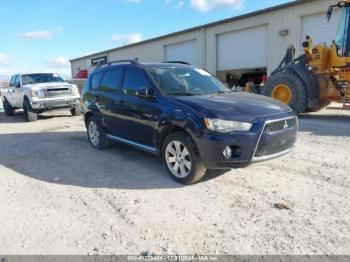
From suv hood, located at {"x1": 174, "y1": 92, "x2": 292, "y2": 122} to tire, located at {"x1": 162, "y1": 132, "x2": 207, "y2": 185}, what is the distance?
1.61 feet

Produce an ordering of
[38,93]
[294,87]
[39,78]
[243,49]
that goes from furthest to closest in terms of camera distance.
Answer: [243,49] < [39,78] < [38,93] < [294,87]

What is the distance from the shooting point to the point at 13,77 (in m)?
14.9

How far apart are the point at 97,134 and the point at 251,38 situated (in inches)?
615

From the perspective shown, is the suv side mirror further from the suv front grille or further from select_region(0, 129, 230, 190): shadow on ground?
the suv front grille

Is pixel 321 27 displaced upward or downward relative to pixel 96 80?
upward

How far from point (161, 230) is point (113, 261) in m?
0.68

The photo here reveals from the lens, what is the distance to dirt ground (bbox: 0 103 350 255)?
3.27 meters

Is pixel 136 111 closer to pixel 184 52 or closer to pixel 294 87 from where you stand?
pixel 294 87

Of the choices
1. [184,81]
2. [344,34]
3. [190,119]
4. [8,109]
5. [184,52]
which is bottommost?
[8,109]

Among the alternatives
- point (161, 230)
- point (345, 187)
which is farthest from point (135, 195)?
point (345, 187)

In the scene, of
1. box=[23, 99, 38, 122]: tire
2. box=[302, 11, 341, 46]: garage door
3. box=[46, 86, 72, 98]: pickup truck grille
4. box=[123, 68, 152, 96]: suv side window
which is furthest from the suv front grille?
box=[302, 11, 341, 46]: garage door

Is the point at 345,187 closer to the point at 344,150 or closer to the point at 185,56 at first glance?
the point at 344,150

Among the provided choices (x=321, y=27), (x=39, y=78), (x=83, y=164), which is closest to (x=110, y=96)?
(x=83, y=164)

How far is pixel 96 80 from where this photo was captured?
7.34 meters
